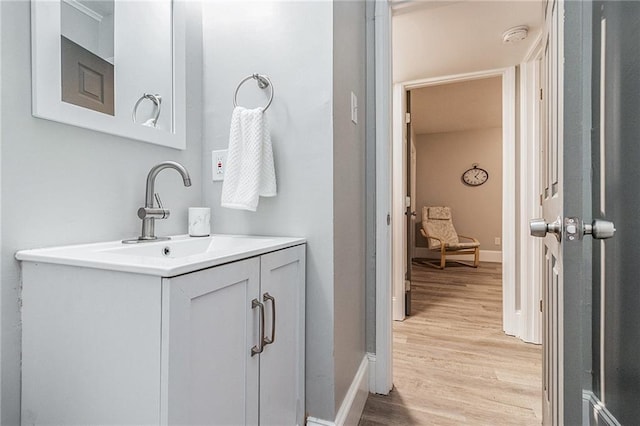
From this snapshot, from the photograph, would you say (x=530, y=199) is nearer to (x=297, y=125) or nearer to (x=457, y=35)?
(x=457, y=35)

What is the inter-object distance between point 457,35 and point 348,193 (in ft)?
5.48

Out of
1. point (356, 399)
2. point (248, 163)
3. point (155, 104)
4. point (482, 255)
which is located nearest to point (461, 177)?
point (482, 255)

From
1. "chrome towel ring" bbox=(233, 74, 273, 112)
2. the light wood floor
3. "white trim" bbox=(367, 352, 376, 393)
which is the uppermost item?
"chrome towel ring" bbox=(233, 74, 273, 112)

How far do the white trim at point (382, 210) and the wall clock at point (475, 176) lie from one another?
479cm

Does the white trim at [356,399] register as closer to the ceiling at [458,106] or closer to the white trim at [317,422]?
the white trim at [317,422]

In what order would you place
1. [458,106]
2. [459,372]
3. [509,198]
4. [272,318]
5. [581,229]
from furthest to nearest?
[458,106] < [509,198] < [459,372] < [272,318] < [581,229]

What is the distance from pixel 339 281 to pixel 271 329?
1.21 feet

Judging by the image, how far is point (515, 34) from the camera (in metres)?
2.22

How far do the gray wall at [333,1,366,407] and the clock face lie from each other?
4.86 meters

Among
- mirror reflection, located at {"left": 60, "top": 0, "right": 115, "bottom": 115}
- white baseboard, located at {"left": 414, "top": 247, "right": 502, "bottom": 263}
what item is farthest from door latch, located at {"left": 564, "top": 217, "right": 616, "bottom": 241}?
white baseboard, located at {"left": 414, "top": 247, "right": 502, "bottom": 263}

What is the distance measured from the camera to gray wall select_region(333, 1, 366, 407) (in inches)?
48.9

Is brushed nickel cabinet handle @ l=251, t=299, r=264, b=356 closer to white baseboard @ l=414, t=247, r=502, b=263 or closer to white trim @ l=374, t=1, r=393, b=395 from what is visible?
white trim @ l=374, t=1, r=393, b=395

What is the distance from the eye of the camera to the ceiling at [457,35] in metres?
2.00

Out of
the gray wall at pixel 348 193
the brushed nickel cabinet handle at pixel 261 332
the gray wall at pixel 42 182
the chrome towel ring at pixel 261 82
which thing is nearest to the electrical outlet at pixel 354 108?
the gray wall at pixel 348 193
